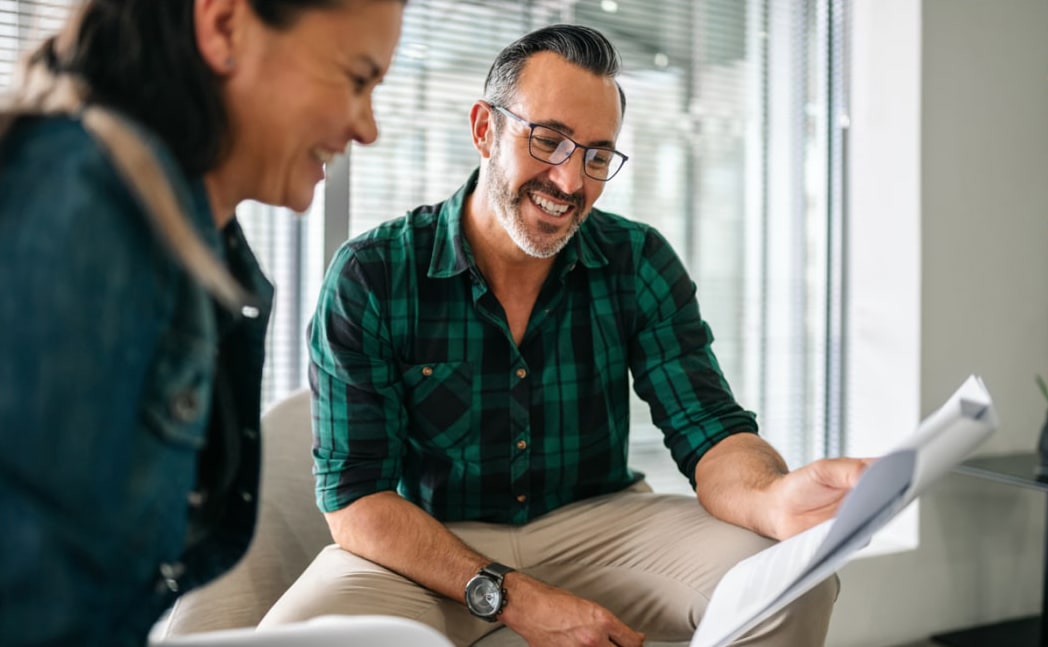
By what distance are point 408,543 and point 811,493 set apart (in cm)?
56

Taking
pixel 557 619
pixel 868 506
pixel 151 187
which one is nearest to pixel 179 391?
pixel 151 187

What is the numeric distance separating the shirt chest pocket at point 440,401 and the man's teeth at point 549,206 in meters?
0.28

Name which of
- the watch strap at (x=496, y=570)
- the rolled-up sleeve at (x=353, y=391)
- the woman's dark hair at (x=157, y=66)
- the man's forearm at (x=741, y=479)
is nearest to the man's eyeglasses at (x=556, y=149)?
the rolled-up sleeve at (x=353, y=391)

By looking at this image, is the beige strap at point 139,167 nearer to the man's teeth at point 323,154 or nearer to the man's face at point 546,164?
the man's teeth at point 323,154

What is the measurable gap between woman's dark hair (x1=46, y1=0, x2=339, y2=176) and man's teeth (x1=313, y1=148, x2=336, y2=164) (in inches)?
3.7

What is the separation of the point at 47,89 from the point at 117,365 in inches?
9.0

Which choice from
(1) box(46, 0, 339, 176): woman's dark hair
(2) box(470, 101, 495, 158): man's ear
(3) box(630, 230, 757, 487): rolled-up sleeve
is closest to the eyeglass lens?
(2) box(470, 101, 495, 158): man's ear

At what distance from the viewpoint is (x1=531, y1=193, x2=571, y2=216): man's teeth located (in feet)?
4.92

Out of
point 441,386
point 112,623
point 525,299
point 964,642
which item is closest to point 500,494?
point 441,386

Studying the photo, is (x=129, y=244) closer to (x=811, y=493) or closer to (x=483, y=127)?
(x=811, y=493)

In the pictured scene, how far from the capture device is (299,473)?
1597 millimetres

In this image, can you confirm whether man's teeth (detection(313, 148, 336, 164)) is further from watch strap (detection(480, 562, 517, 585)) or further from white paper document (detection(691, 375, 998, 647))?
watch strap (detection(480, 562, 517, 585))

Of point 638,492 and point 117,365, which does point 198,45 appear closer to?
point 117,365

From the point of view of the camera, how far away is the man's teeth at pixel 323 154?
76 cm
